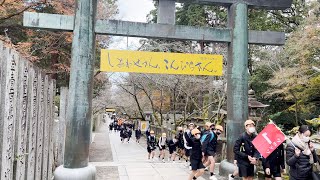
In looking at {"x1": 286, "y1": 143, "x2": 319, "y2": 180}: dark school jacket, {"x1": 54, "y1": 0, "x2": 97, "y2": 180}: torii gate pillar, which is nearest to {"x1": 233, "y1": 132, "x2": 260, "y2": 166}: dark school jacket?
{"x1": 286, "y1": 143, "x2": 319, "y2": 180}: dark school jacket

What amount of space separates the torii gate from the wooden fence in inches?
28.7

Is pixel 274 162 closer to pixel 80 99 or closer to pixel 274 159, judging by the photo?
pixel 274 159

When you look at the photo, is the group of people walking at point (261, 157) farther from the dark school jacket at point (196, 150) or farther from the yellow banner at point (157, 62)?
the yellow banner at point (157, 62)

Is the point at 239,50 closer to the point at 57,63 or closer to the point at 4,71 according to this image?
the point at 4,71

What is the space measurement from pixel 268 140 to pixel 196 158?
8.11ft

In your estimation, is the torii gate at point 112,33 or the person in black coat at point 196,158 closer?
the torii gate at point 112,33

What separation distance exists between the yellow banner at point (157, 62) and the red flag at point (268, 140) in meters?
3.08

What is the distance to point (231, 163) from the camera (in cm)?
905

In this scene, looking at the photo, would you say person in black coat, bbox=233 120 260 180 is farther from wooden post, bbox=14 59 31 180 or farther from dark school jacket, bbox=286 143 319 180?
wooden post, bbox=14 59 31 180

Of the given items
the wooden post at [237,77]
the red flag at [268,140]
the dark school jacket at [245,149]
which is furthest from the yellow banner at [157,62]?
the red flag at [268,140]

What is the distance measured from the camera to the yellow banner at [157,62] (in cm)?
852

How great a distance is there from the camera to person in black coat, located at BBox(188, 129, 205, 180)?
8.34 metres

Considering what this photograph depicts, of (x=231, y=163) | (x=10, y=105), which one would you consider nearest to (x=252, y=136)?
(x=231, y=163)

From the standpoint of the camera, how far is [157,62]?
8.73 meters
